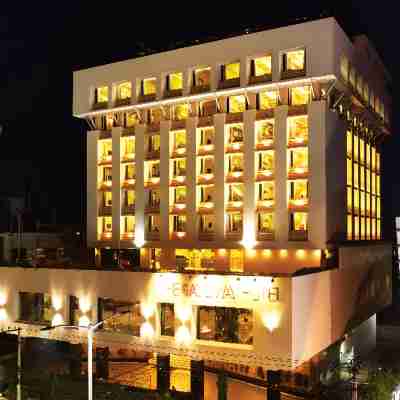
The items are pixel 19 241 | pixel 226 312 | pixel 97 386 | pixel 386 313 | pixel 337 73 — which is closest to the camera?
pixel 226 312

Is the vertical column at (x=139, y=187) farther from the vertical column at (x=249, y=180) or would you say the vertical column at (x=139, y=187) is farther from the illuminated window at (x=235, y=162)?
the vertical column at (x=249, y=180)

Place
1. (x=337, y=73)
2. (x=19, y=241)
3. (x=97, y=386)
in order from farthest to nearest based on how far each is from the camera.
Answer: (x=19, y=241)
(x=337, y=73)
(x=97, y=386)

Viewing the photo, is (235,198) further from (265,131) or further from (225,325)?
(225,325)

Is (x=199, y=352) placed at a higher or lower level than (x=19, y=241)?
lower

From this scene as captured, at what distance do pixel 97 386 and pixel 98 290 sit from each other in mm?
7188

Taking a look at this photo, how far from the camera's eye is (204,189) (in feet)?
174

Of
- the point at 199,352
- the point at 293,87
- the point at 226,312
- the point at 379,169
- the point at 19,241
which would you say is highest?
the point at 293,87

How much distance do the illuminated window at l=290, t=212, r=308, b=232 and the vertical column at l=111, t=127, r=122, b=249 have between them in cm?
1796

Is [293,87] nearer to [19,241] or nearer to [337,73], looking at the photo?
[337,73]

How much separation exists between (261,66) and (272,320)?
2324 centimetres

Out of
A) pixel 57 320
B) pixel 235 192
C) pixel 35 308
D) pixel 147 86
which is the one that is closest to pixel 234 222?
pixel 235 192

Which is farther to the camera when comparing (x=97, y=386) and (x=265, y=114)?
(x=265, y=114)

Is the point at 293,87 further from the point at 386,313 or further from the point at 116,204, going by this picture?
the point at 386,313

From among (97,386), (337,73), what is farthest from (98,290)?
(337,73)
